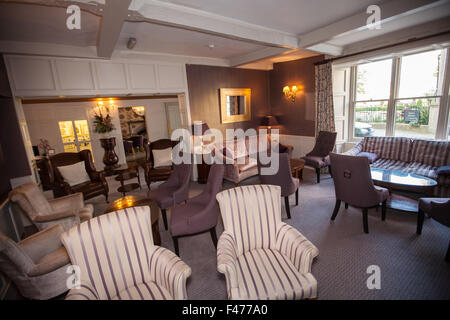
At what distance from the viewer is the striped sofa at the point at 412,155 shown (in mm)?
3445

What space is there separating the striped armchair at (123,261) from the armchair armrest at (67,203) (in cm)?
190

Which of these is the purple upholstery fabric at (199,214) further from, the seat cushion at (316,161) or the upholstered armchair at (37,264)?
the seat cushion at (316,161)

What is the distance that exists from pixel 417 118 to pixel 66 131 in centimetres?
902

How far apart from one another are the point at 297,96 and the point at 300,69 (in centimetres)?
67

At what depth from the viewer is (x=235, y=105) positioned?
579 centimetres

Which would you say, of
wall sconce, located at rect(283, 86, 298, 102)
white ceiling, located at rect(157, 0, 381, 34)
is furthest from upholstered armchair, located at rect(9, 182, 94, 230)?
wall sconce, located at rect(283, 86, 298, 102)

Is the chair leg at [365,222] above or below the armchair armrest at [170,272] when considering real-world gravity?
below

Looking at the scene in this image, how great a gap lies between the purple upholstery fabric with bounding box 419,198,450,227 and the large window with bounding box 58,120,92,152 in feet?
26.5

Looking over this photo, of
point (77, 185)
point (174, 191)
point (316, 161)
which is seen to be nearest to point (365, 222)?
point (316, 161)

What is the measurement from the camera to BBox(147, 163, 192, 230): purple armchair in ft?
9.93

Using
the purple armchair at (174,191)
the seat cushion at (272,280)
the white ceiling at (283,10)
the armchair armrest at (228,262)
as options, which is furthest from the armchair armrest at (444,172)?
the purple armchair at (174,191)

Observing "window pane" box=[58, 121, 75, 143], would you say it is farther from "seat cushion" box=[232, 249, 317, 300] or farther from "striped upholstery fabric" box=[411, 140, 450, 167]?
"striped upholstery fabric" box=[411, 140, 450, 167]

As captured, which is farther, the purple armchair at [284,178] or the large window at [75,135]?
the large window at [75,135]

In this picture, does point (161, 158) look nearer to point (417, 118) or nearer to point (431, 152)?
point (431, 152)
